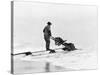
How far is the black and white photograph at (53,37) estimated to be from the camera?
515cm

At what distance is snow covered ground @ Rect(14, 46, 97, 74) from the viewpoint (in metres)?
5.19

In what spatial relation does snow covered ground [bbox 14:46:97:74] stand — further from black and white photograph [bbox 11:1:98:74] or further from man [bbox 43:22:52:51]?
man [bbox 43:22:52:51]

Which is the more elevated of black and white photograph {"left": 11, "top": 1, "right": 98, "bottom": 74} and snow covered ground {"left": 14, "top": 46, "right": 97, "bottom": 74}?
black and white photograph {"left": 11, "top": 1, "right": 98, "bottom": 74}

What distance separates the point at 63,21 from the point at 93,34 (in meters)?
0.75

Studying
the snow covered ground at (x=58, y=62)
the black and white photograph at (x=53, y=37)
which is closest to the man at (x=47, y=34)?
the black and white photograph at (x=53, y=37)

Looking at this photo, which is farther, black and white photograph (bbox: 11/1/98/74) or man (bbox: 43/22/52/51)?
man (bbox: 43/22/52/51)

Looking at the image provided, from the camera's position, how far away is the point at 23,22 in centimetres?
516

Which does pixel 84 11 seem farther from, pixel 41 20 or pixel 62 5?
pixel 41 20

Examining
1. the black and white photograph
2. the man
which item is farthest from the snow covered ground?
the man

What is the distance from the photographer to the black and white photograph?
5148 millimetres

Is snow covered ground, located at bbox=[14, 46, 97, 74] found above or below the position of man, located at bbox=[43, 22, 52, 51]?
below

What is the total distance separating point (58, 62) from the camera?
5.45 metres

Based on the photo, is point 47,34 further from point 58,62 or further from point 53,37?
point 58,62

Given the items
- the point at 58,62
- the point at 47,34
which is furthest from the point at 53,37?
the point at 58,62
